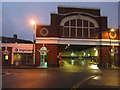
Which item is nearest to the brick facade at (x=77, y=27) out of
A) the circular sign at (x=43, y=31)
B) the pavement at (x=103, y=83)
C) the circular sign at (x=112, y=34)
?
the circular sign at (x=43, y=31)

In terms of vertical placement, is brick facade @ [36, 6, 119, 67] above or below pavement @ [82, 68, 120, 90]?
above

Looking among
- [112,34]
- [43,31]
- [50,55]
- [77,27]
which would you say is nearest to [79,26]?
[77,27]

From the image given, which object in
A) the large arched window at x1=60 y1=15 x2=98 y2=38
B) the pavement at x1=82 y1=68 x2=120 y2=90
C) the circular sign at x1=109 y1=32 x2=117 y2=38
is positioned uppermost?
the large arched window at x1=60 y1=15 x2=98 y2=38

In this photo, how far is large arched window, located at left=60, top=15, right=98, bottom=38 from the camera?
23.5 metres

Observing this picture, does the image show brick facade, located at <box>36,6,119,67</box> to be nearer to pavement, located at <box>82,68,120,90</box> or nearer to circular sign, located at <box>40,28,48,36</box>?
circular sign, located at <box>40,28,48,36</box>

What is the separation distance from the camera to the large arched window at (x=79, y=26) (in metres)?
23.5

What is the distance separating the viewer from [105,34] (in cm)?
2366

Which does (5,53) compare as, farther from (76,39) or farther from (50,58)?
(76,39)

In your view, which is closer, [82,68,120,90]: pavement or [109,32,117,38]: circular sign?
[82,68,120,90]: pavement

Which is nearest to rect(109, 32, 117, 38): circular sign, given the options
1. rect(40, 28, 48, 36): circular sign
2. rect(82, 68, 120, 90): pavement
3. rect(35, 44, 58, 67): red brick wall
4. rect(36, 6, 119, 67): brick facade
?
rect(36, 6, 119, 67): brick facade

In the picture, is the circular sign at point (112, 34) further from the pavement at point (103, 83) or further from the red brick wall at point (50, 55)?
the pavement at point (103, 83)

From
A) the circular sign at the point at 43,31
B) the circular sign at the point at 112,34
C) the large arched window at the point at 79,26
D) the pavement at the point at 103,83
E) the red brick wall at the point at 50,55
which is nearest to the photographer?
the pavement at the point at 103,83

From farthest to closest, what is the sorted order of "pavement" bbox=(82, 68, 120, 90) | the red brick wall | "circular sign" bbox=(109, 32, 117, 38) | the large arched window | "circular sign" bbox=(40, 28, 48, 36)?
"circular sign" bbox=(109, 32, 117, 38) → the large arched window → "circular sign" bbox=(40, 28, 48, 36) → the red brick wall → "pavement" bbox=(82, 68, 120, 90)

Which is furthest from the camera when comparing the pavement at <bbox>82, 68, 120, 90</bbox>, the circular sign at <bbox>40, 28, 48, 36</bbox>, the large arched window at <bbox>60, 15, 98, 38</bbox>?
the large arched window at <bbox>60, 15, 98, 38</bbox>
